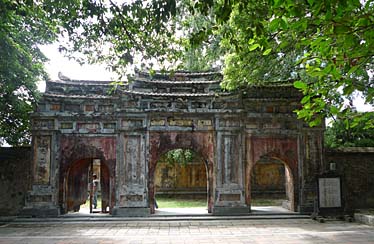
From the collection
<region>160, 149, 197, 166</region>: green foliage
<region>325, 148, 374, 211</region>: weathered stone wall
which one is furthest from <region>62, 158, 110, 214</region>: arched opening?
<region>325, 148, 374, 211</region>: weathered stone wall

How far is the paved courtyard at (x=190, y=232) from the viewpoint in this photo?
8.88 metres

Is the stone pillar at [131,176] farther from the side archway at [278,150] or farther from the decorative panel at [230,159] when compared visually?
the side archway at [278,150]

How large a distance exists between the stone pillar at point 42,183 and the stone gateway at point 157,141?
0.03 metres

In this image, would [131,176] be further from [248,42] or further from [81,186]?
[248,42]

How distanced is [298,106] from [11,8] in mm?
10174

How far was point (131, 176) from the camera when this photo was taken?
12.5 metres

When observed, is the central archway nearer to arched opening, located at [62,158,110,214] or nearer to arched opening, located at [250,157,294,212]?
arched opening, located at [62,158,110,214]

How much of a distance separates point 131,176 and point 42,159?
10.7ft

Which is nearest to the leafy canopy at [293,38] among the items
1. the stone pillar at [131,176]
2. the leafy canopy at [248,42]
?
the leafy canopy at [248,42]

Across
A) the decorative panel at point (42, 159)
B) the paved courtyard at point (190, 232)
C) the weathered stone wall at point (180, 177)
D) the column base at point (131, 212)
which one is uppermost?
the decorative panel at point (42, 159)

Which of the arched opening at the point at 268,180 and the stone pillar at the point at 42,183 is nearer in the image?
the stone pillar at the point at 42,183

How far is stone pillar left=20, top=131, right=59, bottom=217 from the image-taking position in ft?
39.7

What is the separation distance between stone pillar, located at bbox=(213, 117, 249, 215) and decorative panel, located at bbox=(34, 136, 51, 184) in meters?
6.13

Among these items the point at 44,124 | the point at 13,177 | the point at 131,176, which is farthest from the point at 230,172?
the point at 13,177
